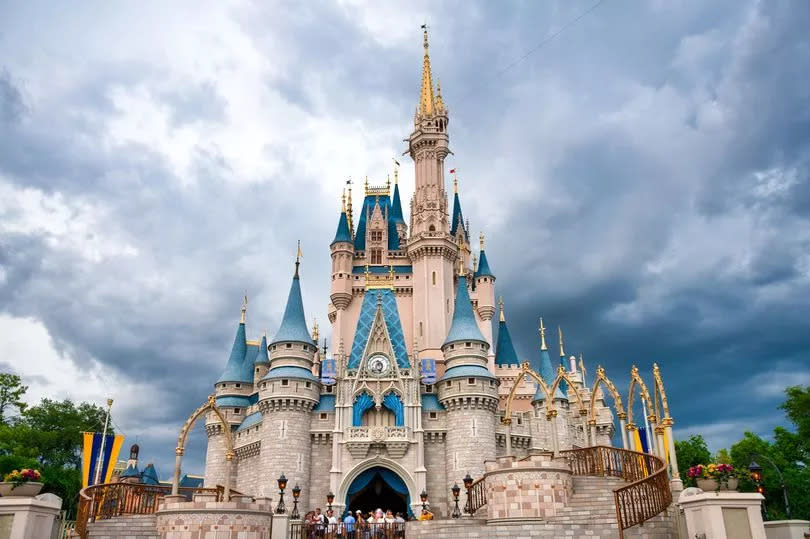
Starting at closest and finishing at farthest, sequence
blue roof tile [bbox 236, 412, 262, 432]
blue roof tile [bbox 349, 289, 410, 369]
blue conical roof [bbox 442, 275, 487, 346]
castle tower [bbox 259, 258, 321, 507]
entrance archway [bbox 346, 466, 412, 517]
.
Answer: castle tower [bbox 259, 258, 321, 507]
entrance archway [bbox 346, 466, 412, 517]
blue roof tile [bbox 236, 412, 262, 432]
blue roof tile [bbox 349, 289, 410, 369]
blue conical roof [bbox 442, 275, 487, 346]

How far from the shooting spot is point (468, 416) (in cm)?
3997

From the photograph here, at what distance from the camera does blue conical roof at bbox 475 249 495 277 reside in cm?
5931

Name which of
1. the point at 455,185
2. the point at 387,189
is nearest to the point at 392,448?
the point at 387,189

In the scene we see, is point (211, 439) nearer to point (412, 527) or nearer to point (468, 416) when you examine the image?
point (468, 416)

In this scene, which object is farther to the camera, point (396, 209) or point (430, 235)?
point (396, 209)

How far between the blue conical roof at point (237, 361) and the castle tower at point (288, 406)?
21.9 ft

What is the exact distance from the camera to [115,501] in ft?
80.4

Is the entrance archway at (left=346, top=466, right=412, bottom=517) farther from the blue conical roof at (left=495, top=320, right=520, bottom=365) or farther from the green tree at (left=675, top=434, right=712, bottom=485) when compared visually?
the green tree at (left=675, top=434, right=712, bottom=485)

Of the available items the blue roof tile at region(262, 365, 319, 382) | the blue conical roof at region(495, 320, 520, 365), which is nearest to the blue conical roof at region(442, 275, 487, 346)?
the blue roof tile at region(262, 365, 319, 382)

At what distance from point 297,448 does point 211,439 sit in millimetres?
9868

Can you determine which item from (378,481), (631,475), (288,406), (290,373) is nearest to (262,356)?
(290,373)

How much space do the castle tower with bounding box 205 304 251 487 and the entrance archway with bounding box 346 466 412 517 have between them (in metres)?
9.50

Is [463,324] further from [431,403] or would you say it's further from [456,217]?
[456,217]

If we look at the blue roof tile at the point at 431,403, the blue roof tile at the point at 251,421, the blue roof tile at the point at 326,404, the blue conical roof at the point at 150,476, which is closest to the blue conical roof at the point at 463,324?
the blue roof tile at the point at 431,403
